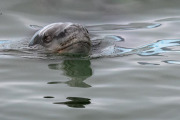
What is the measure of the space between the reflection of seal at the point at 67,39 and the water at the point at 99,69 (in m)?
0.24

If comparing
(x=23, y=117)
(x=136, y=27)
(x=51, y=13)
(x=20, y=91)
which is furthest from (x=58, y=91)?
(x=51, y=13)

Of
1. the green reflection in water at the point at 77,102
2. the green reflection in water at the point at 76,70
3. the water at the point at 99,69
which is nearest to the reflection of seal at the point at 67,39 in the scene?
the water at the point at 99,69

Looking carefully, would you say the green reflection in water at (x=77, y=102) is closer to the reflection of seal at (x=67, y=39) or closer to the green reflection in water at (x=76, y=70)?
the green reflection in water at (x=76, y=70)

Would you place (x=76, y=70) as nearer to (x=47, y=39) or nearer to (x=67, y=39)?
(x=67, y=39)

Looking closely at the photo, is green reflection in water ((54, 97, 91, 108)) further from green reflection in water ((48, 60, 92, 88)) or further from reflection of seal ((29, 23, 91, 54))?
reflection of seal ((29, 23, 91, 54))

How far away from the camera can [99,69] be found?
18.8 ft

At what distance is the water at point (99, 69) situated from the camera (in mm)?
4301

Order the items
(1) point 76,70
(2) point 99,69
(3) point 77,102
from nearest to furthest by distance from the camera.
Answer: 1. (3) point 77,102
2. (1) point 76,70
3. (2) point 99,69

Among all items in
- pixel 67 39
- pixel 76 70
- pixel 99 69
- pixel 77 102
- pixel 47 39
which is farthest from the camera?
pixel 47 39

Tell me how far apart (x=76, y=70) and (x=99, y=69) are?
305mm

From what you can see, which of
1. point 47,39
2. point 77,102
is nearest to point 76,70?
point 77,102

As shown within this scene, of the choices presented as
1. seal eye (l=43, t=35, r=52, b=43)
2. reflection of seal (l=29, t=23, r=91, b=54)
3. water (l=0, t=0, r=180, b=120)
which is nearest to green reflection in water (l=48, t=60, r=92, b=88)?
water (l=0, t=0, r=180, b=120)

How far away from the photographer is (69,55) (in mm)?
6406

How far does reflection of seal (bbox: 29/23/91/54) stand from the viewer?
6.38 meters
